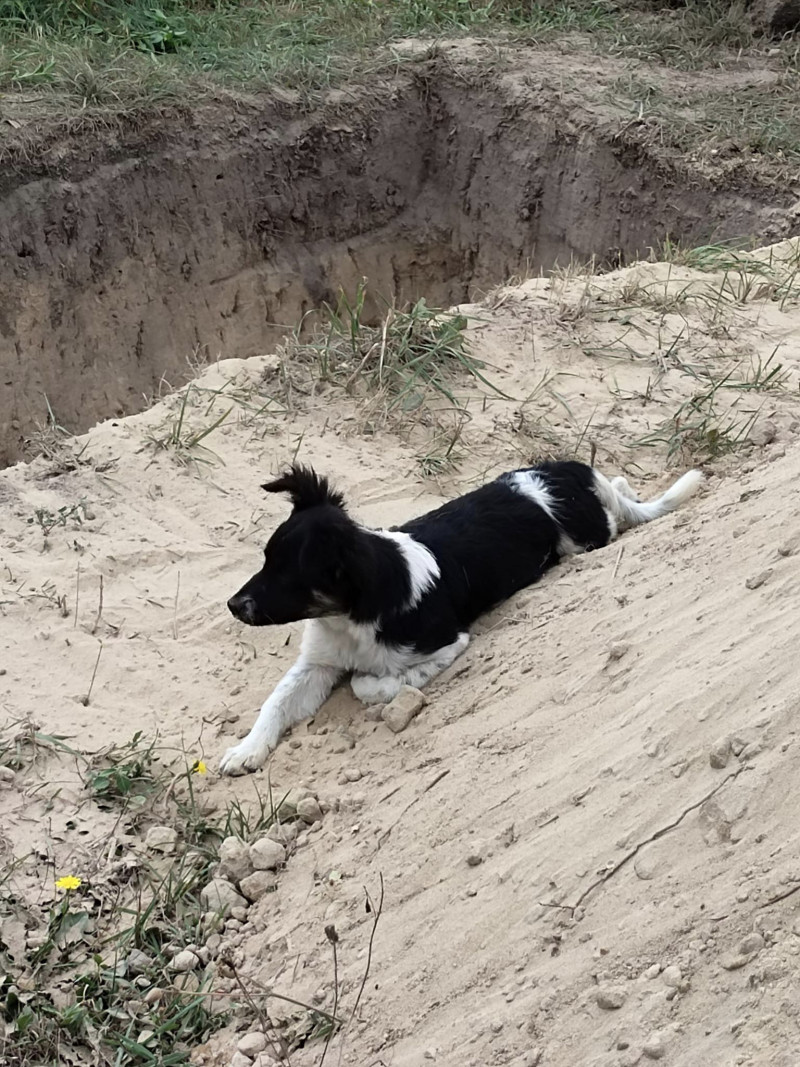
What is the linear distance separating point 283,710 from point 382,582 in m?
0.68

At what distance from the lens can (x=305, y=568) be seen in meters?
4.79

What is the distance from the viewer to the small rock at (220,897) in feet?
13.5

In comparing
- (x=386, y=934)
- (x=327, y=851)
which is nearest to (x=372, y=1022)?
(x=386, y=934)

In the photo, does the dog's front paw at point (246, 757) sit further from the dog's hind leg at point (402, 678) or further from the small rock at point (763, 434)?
the small rock at point (763, 434)

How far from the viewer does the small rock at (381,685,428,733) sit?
4.81 m

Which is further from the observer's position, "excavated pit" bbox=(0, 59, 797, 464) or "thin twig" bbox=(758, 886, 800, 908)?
"excavated pit" bbox=(0, 59, 797, 464)

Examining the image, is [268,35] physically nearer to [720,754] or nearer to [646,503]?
[646,503]

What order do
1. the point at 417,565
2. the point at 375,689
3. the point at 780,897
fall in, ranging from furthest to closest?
the point at 417,565, the point at 375,689, the point at 780,897

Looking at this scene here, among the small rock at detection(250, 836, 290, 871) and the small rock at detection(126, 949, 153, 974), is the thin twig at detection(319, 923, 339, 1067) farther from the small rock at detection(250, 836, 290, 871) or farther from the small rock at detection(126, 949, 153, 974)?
the small rock at detection(126, 949, 153, 974)

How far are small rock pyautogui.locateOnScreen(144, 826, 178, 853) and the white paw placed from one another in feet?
3.23

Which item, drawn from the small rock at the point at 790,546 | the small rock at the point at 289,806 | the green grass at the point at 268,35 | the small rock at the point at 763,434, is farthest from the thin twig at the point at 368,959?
the green grass at the point at 268,35

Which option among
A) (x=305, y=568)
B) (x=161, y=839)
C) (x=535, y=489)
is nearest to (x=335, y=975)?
(x=161, y=839)

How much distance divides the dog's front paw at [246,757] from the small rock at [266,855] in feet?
1.94

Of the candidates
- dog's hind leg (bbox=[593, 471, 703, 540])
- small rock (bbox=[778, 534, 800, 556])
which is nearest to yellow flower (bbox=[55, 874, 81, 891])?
small rock (bbox=[778, 534, 800, 556])
